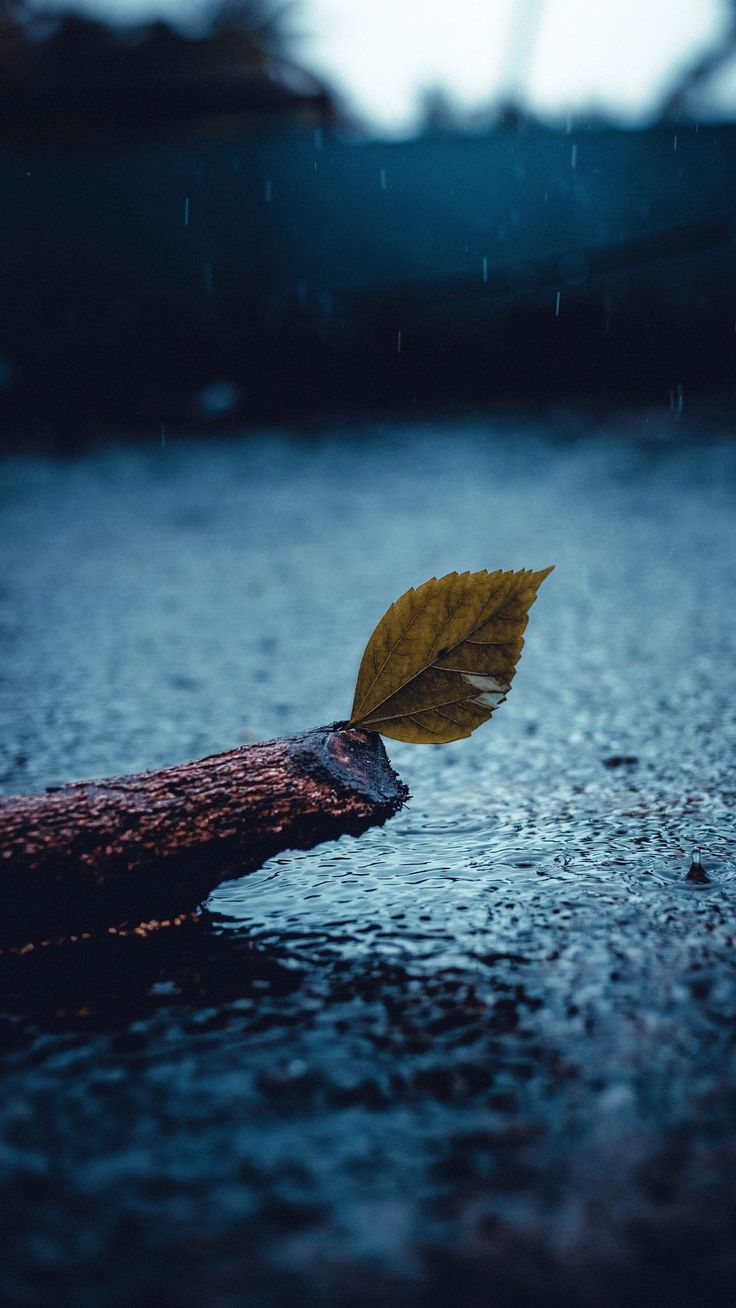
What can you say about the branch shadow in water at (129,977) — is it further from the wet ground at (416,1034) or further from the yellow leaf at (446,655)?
the yellow leaf at (446,655)

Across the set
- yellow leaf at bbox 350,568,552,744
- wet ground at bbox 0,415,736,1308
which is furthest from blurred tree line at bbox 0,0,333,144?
yellow leaf at bbox 350,568,552,744

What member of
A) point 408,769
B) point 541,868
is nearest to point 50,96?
point 408,769

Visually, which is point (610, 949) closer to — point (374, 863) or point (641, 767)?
point (374, 863)

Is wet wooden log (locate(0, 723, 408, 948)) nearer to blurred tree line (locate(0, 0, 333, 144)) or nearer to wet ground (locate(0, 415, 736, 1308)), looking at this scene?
wet ground (locate(0, 415, 736, 1308))

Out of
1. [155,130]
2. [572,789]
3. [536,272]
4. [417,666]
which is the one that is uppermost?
[155,130]

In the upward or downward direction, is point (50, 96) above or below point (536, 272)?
above

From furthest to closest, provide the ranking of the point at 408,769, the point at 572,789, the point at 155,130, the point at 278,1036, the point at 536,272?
the point at 155,130 → the point at 536,272 → the point at 408,769 → the point at 572,789 → the point at 278,1036
